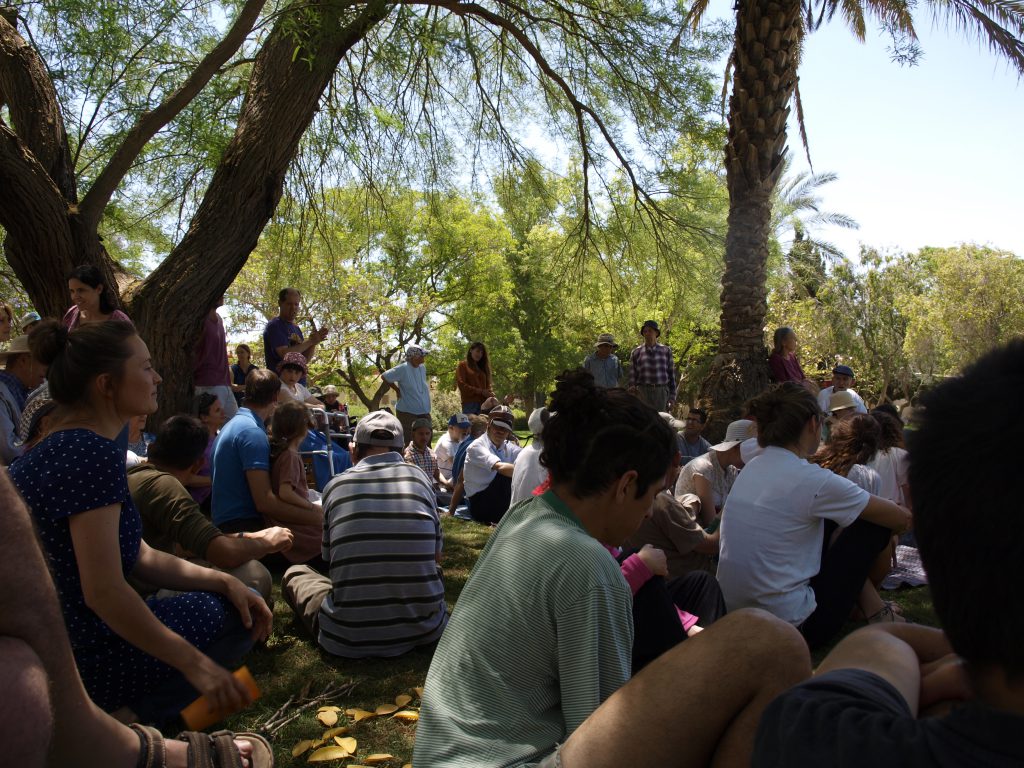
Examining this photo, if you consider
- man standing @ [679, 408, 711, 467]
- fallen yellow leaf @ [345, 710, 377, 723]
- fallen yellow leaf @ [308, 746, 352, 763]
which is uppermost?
man standing @ [679, 408, 711, 467]

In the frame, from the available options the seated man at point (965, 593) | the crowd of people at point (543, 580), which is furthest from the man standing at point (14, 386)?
the seated man at point (965, 593)

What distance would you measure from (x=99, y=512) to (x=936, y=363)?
34626 mm

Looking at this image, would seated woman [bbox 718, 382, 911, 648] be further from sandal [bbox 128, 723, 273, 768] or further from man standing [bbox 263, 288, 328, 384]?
man standing [bbox 263, 288, 328, 384]

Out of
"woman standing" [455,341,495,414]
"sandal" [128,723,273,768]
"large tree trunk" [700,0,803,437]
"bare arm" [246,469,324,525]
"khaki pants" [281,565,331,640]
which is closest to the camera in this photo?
"sandal" [128,723,273,768]

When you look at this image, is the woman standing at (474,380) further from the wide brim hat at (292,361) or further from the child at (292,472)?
the child at (292,472)

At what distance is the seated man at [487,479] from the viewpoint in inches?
317

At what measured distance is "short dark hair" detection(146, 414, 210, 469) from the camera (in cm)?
375

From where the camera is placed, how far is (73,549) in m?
2.37

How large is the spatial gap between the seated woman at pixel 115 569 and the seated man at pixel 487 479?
5.01m

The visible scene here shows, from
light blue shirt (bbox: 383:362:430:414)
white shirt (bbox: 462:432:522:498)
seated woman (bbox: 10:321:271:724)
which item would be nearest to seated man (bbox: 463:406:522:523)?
white shirt (bbox: 462:432:522:498)

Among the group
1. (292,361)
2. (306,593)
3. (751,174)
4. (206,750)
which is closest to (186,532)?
(306,593)

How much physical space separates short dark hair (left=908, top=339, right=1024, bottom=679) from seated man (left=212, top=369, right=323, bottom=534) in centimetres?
430

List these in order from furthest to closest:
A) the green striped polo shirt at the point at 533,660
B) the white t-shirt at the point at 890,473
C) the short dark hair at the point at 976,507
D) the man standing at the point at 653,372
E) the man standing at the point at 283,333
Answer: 1. the man standing at the point at 653,372
2. the man standing at the point at 283,333
3. the white t-shirt at the point at 890,473
4. the green striped polo shirt at the point at 533,660
5. the short dark hair at the point at 976,507

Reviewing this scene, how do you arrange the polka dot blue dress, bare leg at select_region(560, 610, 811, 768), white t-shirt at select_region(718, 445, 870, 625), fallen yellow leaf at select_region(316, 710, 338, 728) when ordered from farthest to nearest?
white t-shirt at select_region(718, 445, 870, 625)
fallen yellow leaf at select_region(316, 710, 338, 728)
the polka dot blue dress
bare leg at select_region(560, 610, 811, 768)
